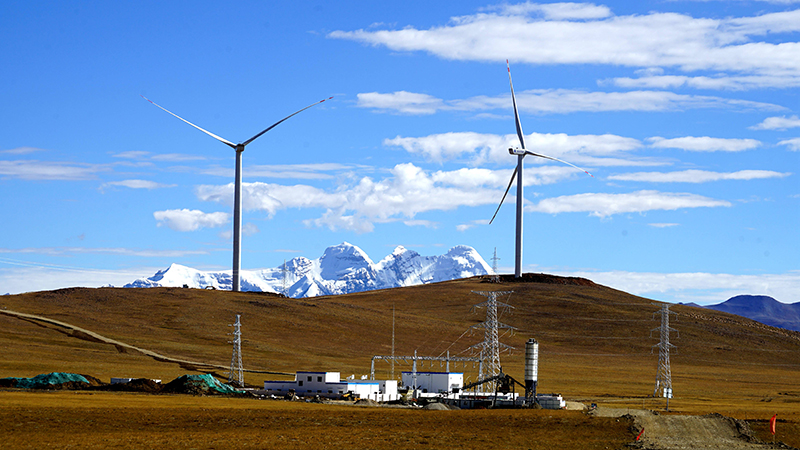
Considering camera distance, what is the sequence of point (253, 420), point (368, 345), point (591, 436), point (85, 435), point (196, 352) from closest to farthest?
point (85, 435) < point (591, 436) < point (253, 420) < point (196, 352) < point (368, 345)

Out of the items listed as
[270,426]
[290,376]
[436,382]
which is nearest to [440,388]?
[436,382]

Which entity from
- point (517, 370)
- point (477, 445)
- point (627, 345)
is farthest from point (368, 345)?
point (477, 445)

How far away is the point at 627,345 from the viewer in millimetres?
198500

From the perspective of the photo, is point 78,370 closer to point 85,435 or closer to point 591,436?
point 85,435

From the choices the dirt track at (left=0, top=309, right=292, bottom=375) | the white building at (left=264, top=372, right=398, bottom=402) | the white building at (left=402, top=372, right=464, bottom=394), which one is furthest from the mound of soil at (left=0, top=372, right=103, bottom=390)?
the white building at (left=402, top=372, right=464, bottom=394)

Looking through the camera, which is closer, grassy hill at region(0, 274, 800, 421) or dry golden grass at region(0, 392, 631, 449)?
dry golden grass at region(0, 392, 631, 449)

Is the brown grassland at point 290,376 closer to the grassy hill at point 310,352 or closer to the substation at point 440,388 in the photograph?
the grassy hill at point 310,352

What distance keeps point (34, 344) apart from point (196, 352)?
88.2 feet

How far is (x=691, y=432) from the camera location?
71.2 metres

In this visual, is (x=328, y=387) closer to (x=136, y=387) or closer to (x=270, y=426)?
(x=136, y=387)

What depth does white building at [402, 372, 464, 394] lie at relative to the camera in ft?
388

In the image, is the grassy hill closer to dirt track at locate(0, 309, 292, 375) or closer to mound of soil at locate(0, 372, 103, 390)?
dirt track at locate(0, 309, 292, 375)

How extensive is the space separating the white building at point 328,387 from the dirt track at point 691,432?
119 feet

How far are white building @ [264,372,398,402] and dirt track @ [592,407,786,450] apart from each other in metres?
36.2
